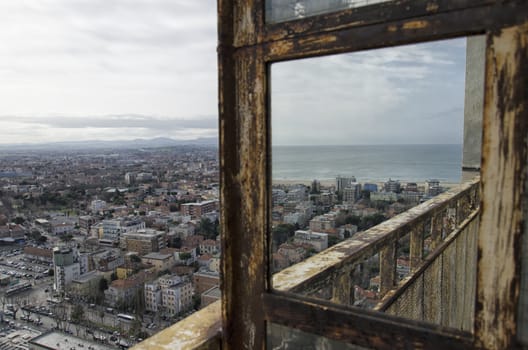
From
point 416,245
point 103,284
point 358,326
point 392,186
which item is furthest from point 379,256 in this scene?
point 103,284

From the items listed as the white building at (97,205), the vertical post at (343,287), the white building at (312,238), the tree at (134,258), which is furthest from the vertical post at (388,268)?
the white building at (97,205)

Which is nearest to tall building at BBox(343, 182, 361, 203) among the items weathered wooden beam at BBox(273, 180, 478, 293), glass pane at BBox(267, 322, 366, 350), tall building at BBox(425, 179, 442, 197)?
weathered wooden beam at BBox(273, 180, 478, 293)

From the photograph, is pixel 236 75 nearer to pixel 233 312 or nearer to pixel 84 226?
pixel 233 312

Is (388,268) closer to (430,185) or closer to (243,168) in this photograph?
(430,185)

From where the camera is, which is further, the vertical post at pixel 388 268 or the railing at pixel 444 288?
the railing at pixel 444 288

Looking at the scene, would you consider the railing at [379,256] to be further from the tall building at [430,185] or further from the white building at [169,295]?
the white building at [169,295]

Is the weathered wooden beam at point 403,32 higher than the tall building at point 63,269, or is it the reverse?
the weathered wooden beam at point 403,32
